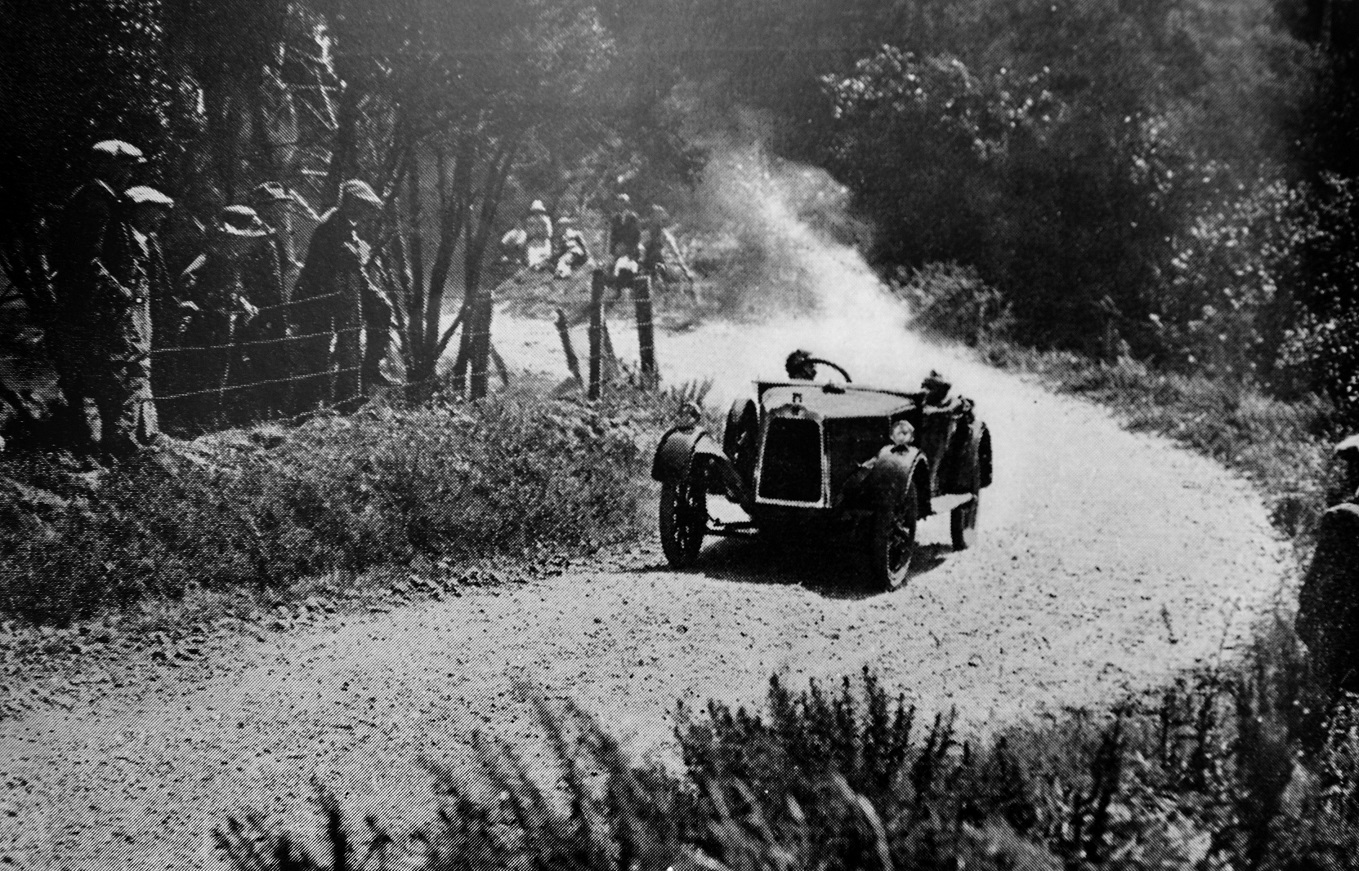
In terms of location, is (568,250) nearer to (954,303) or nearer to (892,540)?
(892,540)

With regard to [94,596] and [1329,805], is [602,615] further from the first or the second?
[1329,805]

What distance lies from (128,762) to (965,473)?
15.2ft

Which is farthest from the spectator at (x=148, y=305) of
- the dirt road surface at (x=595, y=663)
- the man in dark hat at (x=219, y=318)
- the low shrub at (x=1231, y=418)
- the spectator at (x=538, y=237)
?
the low shrub at (x=1231, y=418)

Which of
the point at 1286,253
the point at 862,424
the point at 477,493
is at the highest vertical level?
the point at 1286,253

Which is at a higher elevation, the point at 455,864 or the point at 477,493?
the point at 477,493

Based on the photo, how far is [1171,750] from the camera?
11.3 ft

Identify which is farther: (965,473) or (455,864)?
(965,473)

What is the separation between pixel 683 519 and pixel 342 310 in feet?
8.73

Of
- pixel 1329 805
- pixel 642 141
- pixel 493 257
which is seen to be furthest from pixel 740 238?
pixel 1329 805

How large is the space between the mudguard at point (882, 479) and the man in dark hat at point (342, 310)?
127 inches

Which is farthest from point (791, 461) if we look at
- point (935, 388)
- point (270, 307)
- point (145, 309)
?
point (145, 309)

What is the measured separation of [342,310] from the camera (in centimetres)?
652

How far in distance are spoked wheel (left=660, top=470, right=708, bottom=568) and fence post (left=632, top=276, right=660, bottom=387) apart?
2.16 meters

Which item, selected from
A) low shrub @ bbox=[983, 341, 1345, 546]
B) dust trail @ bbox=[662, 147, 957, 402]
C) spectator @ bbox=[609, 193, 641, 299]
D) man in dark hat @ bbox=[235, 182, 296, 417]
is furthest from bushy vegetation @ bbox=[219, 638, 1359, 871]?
spectator @ bbox=[609, 193, 641, 299]
